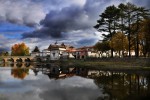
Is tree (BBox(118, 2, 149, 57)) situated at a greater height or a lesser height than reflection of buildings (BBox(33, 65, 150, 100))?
greater

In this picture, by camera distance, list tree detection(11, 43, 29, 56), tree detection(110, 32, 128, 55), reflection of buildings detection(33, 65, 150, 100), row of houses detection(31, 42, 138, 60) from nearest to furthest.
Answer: reflection of buildings detection(33, 65, 150, 100) → tree detection(110, 32, 128, 55) → row of houses detection(31, 42, 138, 60) → tree detection(11, 43, 29, 56)

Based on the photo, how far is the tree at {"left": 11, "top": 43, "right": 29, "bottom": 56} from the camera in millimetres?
190875

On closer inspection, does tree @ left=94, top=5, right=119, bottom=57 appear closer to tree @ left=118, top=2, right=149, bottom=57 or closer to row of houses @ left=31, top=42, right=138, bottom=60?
tree @ left=118, top=2, right=149, bottom=57

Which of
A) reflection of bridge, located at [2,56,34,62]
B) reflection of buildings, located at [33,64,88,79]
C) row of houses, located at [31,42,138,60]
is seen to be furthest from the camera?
reflection of bridge, located at [2,56,34,62]

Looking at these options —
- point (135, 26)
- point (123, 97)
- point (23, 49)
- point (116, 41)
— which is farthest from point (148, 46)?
point (23, 49)

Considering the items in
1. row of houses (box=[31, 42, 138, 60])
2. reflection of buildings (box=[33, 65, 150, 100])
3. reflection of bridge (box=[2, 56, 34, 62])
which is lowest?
reflection of buildings (box=[33, 65, 150, 100])

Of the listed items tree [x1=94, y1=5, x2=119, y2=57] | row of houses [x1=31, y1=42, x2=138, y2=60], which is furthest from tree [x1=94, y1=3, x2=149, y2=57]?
row of houses [x1=31, y1=42, x2=138, y2=60]

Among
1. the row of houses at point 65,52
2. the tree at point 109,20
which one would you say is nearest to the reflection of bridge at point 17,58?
the row of houses at point 65,52

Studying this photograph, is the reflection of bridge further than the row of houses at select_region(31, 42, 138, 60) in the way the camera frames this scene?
Yes

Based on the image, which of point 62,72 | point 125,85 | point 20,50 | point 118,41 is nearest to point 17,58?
point 20,50

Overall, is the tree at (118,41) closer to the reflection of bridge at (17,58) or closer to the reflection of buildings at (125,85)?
the reflection of buildings at (125,85)

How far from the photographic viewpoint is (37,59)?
572 feet

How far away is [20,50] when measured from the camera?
632 ft

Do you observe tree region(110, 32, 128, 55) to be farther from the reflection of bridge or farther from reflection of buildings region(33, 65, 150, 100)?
the reflection of bridge
